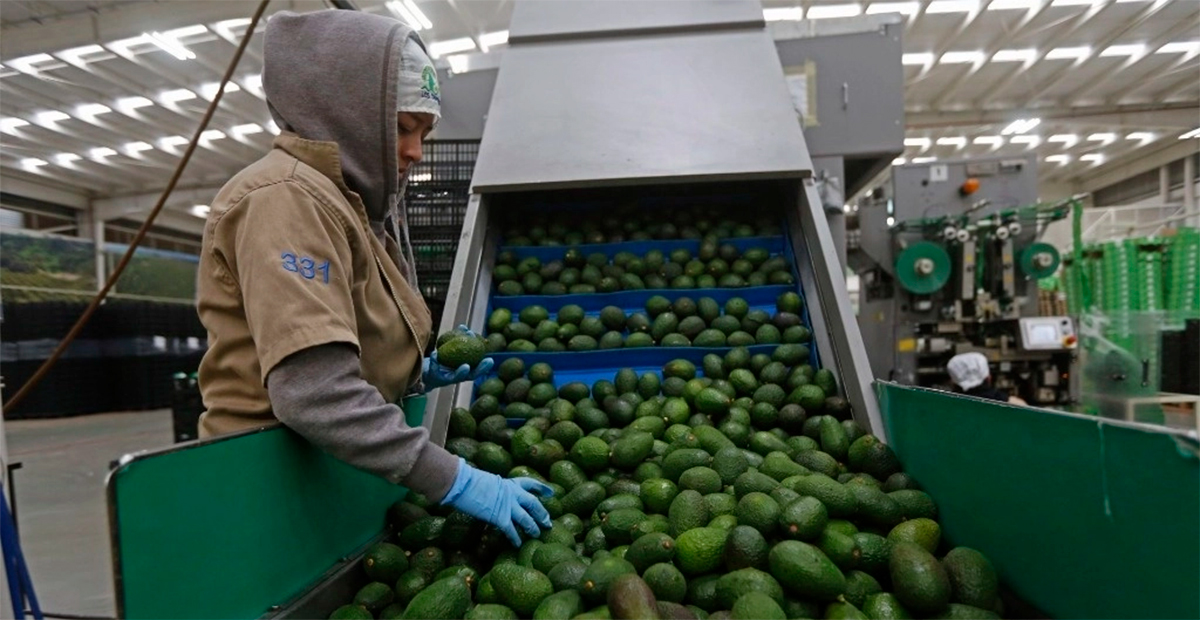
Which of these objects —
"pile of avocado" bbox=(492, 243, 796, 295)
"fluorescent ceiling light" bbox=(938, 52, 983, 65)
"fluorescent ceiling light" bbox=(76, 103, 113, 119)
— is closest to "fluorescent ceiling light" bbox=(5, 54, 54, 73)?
"fluorescent ceiling light" bbox=(76, 103, 113, 119)

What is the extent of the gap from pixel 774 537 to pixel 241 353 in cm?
141

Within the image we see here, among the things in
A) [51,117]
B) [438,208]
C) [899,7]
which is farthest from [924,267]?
[51,117]

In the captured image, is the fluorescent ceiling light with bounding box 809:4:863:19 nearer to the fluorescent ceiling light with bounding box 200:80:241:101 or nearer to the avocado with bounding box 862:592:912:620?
the fluorescent ceiling light with bounding box 200:80:241:101

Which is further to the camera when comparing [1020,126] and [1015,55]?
[1020,126]

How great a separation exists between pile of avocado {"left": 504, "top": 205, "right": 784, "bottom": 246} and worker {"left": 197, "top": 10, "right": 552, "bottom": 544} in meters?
1.83

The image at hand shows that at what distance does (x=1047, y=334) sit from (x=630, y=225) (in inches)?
163

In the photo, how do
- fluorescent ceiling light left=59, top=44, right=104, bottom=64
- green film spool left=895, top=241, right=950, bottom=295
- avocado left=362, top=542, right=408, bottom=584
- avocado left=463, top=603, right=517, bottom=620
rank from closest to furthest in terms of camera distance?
avocado left=463, top=603, right=517, bottom=620
avocado left=362, top=542, right=408, bottom=584
green film spool left=895, top=241, right=950, bottom=295
fluorescent ceiling light left=59, top=44, right=104, bottom=64

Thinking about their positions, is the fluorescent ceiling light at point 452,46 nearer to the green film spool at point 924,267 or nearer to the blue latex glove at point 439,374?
the green film spool at point 924,267

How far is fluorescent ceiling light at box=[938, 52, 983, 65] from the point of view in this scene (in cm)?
1225

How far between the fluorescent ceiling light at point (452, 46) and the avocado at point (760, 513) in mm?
10963

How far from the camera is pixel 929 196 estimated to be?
19.3 ft

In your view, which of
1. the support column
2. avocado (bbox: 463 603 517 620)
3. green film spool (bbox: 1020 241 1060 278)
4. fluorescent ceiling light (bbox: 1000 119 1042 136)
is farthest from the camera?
fluorescent ceiling light (bbox: 1000 119 1042 136)

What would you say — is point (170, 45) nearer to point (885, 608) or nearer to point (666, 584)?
point (666, 584)

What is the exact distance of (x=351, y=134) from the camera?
1573 millimetres
